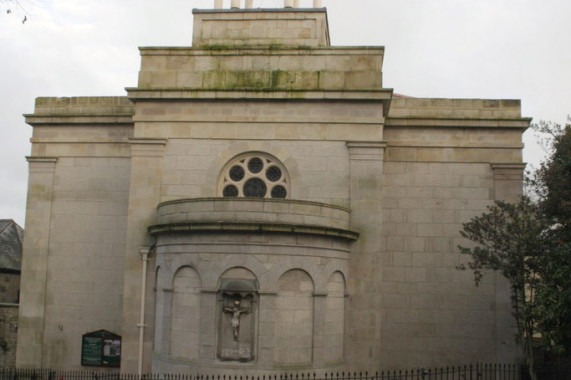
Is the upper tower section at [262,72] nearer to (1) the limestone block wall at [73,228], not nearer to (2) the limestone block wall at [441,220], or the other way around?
(2) the limestone block wall at [441,220]

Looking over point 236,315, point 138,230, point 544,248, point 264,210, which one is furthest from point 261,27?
point 544,248

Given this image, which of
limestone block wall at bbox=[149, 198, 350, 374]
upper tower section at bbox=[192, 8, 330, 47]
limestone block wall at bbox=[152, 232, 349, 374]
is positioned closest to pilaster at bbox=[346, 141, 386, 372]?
limestone block wall at bbox=[149, 198, 350, 374]

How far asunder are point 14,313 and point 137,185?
9279mm

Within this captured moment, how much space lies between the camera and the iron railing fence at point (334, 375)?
15.8 metres

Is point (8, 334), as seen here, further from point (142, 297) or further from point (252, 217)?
point (252, 217)

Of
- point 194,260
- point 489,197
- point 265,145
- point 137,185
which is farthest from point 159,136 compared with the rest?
point 489,197

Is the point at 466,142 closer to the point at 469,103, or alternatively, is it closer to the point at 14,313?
the point at 469,103

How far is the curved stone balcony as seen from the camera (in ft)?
52.3

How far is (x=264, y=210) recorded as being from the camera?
16.2 meters

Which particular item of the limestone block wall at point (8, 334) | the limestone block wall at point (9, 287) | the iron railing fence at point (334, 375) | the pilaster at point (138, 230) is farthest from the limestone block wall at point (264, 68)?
the limestone block wall at point (9, 287)

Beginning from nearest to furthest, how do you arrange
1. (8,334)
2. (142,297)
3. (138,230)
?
(142,297) < (138,230) < (8,334)

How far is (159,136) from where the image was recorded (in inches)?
762

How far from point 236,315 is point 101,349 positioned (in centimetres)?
730

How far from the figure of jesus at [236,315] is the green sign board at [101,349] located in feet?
21.7
